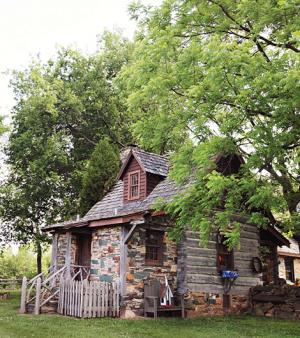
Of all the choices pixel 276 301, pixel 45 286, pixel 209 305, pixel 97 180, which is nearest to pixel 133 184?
pixel 97 180

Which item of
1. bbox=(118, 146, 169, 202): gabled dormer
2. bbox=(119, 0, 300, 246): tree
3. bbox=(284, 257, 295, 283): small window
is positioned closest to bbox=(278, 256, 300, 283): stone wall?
bbox=(284, 257, 295, 283): small window

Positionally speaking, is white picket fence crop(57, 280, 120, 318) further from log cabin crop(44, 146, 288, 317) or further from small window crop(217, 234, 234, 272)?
small window crop(217, 234, 234, 272)

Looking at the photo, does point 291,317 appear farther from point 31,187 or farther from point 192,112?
point 31,187

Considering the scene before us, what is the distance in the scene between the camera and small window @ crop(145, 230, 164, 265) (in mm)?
15453

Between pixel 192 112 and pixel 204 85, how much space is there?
977 millimetres

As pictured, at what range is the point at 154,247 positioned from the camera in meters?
15.7

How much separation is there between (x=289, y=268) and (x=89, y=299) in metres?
15.4

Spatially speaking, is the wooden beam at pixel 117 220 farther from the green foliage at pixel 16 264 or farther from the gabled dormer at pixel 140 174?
the green foliage at pixel 16 264

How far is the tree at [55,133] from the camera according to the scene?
89.6ft

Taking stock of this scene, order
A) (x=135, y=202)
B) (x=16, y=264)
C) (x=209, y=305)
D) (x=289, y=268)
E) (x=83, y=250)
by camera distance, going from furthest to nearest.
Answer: (x=16, y=264) → (x=289, y=268) → (x=83, y=250) → (x=135, y=202) → (x=209, y=305)

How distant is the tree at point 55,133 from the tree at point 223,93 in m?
15.2

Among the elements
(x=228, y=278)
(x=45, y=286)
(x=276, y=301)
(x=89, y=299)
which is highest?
(x=228, y=278)

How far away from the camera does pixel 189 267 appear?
615 inches

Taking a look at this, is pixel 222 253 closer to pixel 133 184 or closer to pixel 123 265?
pixel 123 265
